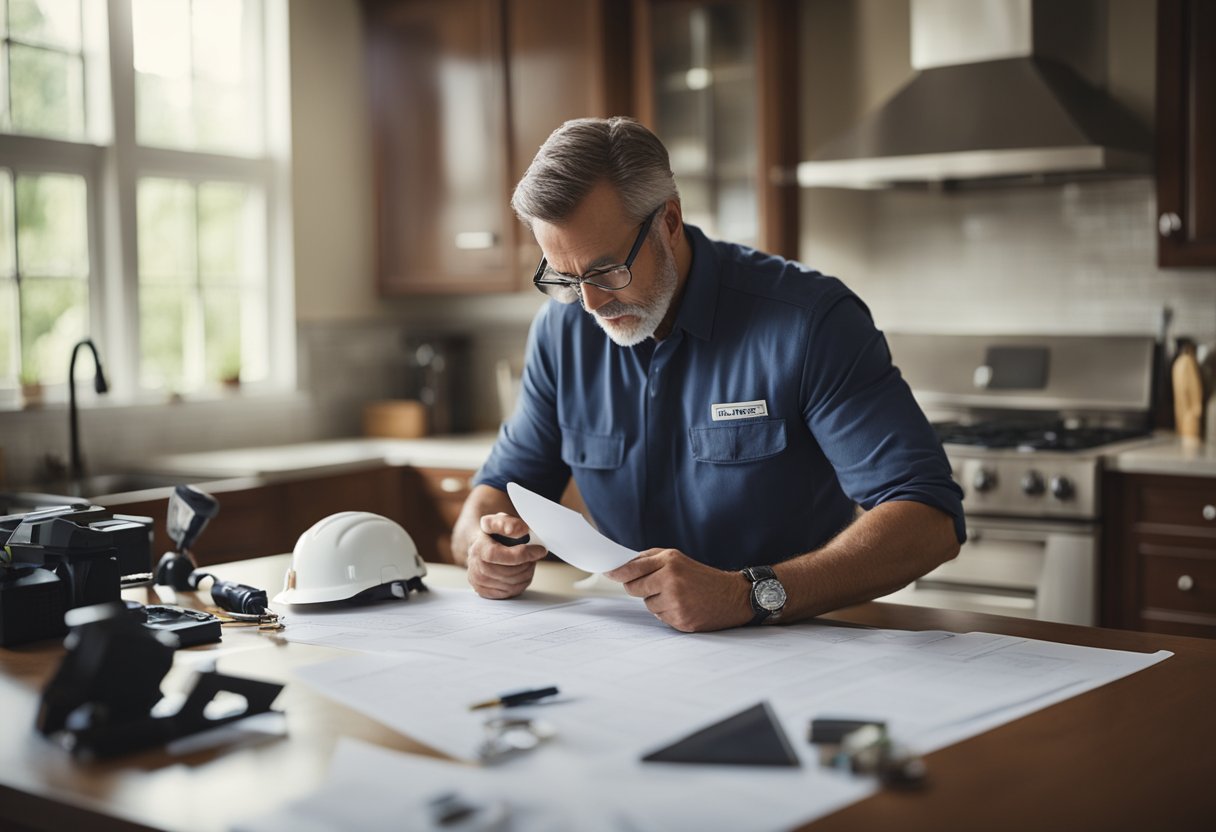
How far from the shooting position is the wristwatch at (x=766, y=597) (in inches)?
67.8

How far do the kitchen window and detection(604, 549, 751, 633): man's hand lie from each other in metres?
2.72

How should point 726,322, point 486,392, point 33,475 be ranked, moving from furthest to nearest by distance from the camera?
point 486,392 < point 33,475 < point 726,322

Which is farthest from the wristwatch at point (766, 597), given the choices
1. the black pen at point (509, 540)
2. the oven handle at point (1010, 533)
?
the oven handle at point (1010, 533)

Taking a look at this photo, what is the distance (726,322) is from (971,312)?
2.12 metres

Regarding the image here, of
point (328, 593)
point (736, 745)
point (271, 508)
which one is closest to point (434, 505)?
point (271, 508)

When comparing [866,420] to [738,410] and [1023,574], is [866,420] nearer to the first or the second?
[738,410]

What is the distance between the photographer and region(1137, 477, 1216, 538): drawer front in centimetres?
319

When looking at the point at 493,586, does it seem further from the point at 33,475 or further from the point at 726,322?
the point at 33,475

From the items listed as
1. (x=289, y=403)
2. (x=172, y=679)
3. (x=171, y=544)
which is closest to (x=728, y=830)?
(x=172, y=679)

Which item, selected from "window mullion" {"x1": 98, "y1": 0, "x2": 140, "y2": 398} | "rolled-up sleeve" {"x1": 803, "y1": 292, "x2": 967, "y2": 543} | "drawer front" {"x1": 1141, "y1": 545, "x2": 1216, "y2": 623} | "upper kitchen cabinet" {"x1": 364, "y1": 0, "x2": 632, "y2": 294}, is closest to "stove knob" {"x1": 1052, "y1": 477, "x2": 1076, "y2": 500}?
"drawer front" {"x1": 1141, "y1": 545, "x2": 1216, "y2": 623}

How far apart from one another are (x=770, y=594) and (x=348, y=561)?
632 millimetres

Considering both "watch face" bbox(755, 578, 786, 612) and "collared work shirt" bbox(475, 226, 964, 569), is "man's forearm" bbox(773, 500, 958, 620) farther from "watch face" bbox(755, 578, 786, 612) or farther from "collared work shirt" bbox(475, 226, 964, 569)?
"collared work shirt" bbox(475, 226, 964, 569)

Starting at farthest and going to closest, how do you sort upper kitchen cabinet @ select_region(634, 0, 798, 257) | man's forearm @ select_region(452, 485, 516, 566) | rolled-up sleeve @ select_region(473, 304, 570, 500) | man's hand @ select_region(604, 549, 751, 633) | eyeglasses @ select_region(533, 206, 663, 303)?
upper kitchen cabinet @ select_region(634, 0, 798, 257) < rolled-up sleeve @ select_region(473, 304, 570, 500) < man's forearm @ select_region(452, 485, 516, 566) < eyeglasses @ select_region(533, 206, 663, 303) < man's hand @ select_region(604, 549, 751, 633)

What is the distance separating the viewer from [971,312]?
13.4 ft
